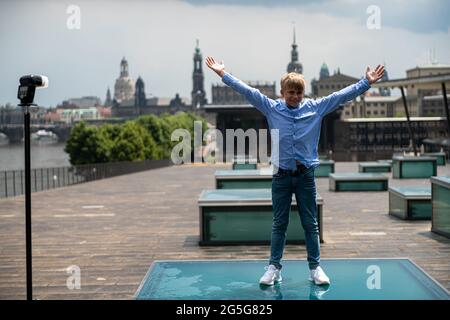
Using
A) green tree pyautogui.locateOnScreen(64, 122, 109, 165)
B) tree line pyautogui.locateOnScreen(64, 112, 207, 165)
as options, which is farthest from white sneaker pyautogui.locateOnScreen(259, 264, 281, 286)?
green tree pyautogui.locateOnScreen(64, 122, 109, 165)

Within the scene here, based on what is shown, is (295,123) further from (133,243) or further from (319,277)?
(133,243)

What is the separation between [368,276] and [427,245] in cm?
401

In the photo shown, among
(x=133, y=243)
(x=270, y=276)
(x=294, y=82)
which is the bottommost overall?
(x=133, y=243)

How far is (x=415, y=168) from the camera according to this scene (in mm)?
24312

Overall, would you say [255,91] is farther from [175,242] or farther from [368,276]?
[175,242]

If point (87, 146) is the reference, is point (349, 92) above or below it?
above

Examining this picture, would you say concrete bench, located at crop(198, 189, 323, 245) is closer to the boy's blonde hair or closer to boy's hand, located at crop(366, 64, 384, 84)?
boy's hand, located at crop(366, 64, 384, 84)

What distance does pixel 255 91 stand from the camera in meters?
5.09

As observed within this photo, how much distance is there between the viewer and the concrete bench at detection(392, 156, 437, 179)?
24156 millimetres

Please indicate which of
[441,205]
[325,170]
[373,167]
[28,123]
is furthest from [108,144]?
[28,123]

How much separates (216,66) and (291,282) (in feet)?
6.15

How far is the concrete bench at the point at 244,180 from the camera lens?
Result: 48.2 feet

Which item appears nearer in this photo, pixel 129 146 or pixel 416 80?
pixel 416 80
